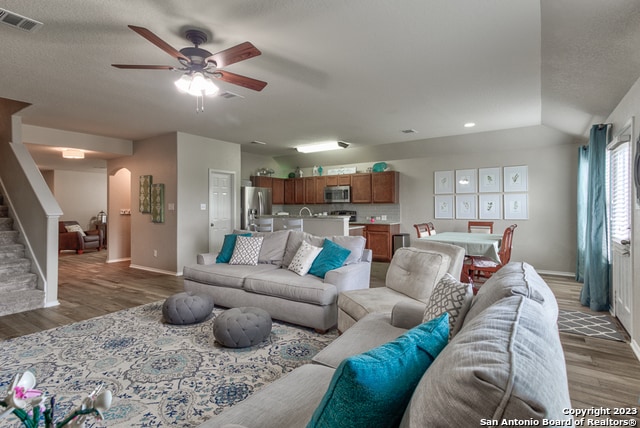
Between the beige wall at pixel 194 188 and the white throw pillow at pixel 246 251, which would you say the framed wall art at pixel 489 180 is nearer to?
the white throw pillow at pixel 246 251

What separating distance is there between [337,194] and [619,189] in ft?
18.1

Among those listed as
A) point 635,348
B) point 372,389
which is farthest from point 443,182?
point 372,389

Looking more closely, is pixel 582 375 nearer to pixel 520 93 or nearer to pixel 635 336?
pixel 635 336

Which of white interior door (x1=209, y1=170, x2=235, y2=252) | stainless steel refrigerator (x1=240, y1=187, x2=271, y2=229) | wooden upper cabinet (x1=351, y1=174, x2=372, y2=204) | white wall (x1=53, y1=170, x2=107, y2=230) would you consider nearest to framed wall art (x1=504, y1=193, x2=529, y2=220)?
wooden upper cabinet (x1=351, y1=174, x2=372, y2=204)

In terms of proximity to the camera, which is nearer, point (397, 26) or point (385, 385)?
point (385, 385)

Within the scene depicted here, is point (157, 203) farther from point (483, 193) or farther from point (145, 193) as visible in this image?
point (483, 193)

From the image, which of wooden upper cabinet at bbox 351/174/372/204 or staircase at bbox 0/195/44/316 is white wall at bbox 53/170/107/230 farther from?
wooden upper cabinet at bbox 351/174/372/204

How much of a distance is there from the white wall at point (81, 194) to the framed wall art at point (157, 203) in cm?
627

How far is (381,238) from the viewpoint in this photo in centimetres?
769

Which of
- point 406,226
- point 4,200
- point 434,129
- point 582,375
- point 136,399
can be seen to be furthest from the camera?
point 406,226

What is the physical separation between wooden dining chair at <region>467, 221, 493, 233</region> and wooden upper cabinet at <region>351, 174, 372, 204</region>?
8.06ft

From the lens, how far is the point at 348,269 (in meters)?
3.51

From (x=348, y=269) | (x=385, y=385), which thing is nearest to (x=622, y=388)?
(x=348, y=269)

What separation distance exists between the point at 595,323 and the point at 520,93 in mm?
2709
